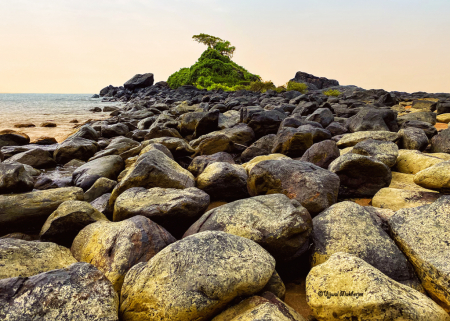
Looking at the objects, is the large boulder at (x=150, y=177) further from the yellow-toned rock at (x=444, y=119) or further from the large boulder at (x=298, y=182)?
the yellow-toned rock at (x=444, y=119)

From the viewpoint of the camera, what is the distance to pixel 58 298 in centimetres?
149

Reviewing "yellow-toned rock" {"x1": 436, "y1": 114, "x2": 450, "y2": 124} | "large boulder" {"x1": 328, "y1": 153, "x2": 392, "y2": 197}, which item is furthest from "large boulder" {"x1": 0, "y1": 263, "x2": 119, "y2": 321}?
"yellow-toned rock" {"x1": 436, "y1": 114, "x2": 450, "y2": 124}

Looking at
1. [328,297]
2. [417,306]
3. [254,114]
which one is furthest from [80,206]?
[254,114]

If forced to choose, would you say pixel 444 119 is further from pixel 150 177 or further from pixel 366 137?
pixel 150 177

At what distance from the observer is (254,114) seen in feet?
21.9

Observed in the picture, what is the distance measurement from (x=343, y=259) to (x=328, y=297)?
0.28 m

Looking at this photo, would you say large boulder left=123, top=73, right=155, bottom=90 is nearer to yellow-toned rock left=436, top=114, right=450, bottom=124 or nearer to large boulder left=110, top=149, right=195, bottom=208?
yellow-toned rock left=436, top=114, right=450, bottom=124

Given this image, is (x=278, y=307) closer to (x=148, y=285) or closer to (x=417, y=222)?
(x=148, y=285)

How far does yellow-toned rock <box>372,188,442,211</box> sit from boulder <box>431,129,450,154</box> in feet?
7.97

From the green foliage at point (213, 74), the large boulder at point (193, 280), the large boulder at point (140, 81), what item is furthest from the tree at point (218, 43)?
the large boulder at point (193, 280)

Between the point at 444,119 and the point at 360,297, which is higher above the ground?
the point at 444,119

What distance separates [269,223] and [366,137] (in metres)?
3.60

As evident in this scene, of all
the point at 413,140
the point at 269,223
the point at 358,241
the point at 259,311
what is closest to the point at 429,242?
the point at 358,241

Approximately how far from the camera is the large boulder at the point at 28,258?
6.49 ft
